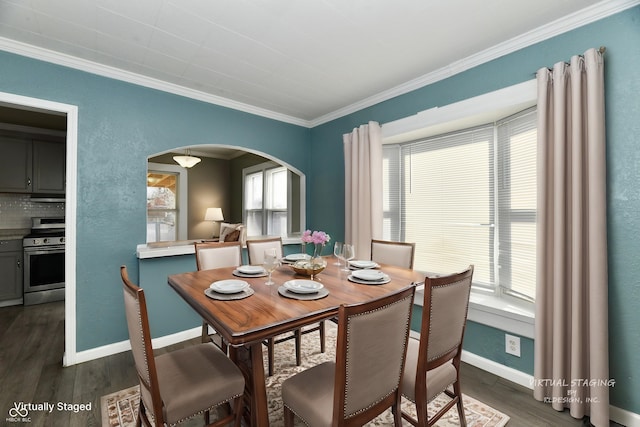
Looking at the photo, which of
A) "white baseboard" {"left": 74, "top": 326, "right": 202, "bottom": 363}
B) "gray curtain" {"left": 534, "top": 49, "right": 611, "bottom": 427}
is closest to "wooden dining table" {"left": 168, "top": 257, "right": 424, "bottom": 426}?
"gray curtain" {"left": 534, "top": 49, "right": 611, "bottom": 427}

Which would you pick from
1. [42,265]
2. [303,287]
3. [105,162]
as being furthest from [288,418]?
[42,265]

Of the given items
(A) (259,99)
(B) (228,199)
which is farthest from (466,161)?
(B) (228,199)

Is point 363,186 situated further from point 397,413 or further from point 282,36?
point 397,413

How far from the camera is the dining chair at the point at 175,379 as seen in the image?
47.0 inches

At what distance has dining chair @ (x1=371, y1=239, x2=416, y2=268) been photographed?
2484mm

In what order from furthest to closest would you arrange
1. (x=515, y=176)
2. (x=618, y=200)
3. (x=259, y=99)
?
1. (x=259, y=99)
2. (x=515, y=176)
3. (x=618, y=200)

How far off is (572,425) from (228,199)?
6.55 meters

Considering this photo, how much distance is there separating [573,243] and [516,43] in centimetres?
145

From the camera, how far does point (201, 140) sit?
122 inches

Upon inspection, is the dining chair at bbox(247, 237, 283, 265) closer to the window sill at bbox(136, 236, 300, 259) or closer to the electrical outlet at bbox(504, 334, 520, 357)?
the window sill at bbox(136, 236, 300, 259)

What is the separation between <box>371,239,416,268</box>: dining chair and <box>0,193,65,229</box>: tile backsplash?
5.07m

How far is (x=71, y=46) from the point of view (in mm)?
2227

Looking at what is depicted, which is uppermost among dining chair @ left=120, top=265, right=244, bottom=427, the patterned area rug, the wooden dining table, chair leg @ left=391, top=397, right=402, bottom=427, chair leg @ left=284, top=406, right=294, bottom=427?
the wooden dining table

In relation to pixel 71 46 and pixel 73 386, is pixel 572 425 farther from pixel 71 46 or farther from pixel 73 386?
pixel 71 46
